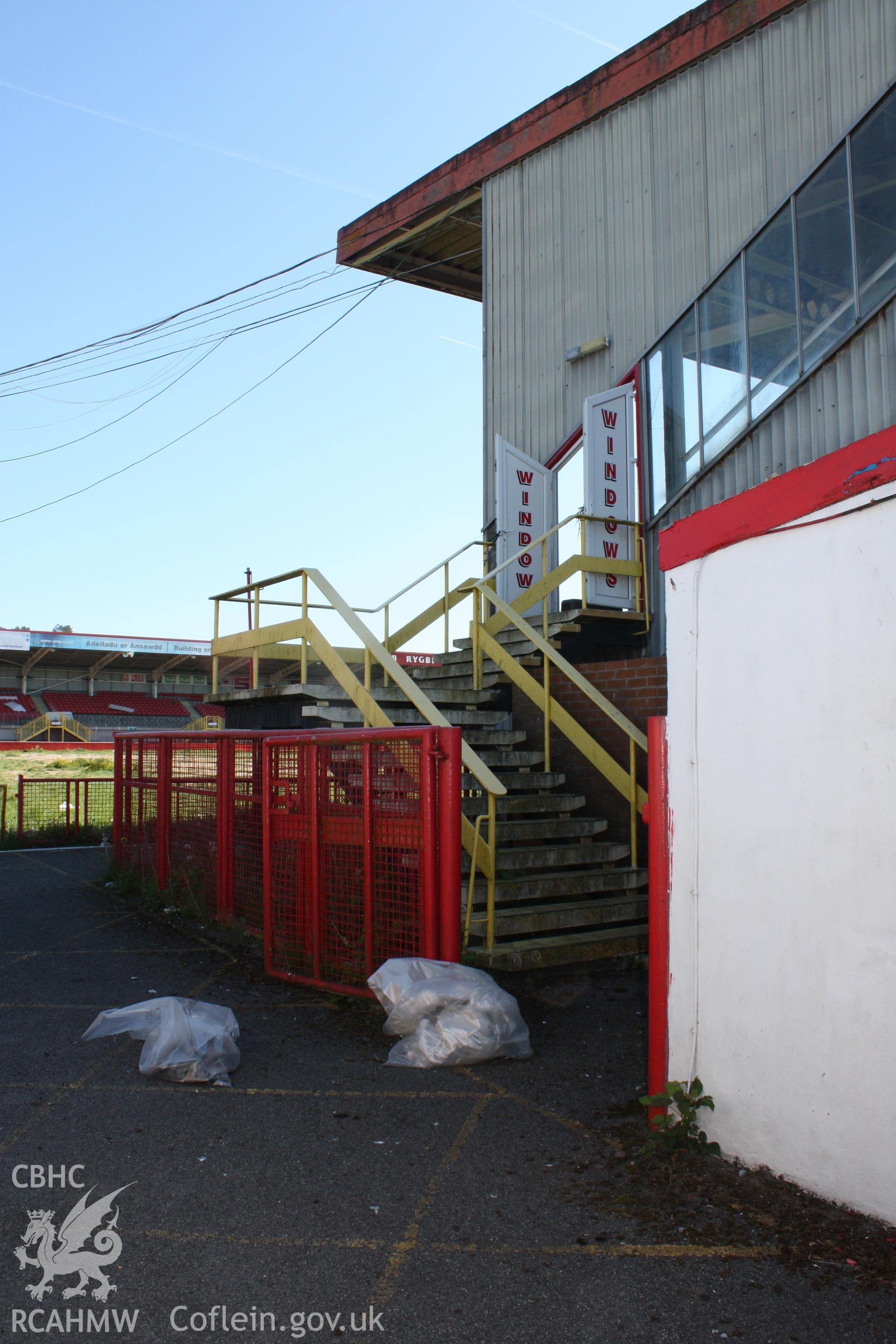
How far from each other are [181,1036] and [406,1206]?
5.73ft

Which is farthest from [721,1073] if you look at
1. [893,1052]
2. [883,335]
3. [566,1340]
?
[883,335]

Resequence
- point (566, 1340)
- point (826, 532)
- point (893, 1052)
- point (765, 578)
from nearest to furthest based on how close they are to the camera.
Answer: point (566, 1340) < point (893, 1052) < point (826, 532) < point (765, 578)

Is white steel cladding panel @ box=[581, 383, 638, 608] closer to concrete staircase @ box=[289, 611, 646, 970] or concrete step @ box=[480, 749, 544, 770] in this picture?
concrete staircase @ box=[289, 611, 646, 970]

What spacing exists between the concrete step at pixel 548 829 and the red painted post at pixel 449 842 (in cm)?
182

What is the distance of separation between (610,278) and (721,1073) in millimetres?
11000

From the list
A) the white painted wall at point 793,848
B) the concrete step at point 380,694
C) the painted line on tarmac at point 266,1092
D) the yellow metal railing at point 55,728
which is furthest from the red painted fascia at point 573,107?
the yellow metal railing at point 55,728

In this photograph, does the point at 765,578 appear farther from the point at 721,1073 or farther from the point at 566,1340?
the point at 566,1340

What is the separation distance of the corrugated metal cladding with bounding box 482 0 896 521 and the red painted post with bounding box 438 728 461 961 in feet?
18.2

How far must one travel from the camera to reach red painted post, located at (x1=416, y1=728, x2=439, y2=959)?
18.5 ft

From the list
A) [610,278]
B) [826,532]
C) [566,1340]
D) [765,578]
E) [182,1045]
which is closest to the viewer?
[566,1340]

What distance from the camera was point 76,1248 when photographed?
3162 mm

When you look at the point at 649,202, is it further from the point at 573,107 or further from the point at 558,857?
the point at 558,857

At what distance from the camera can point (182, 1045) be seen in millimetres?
4703

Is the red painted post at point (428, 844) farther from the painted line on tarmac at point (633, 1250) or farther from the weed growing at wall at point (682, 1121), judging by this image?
the painted line on tarmac at point (633, 1250)
